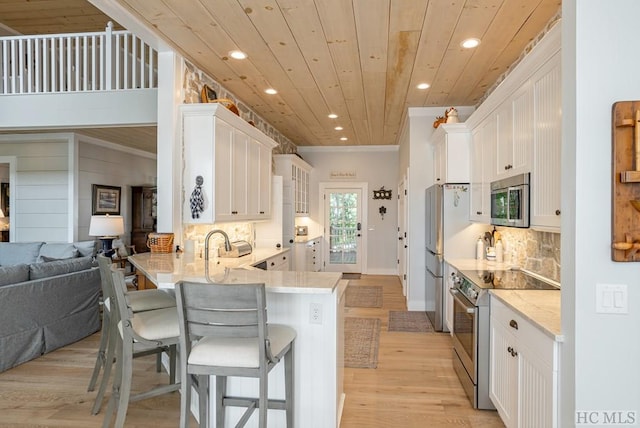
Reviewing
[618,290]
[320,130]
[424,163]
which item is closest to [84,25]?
[320,130]

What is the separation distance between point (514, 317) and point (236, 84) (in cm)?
373

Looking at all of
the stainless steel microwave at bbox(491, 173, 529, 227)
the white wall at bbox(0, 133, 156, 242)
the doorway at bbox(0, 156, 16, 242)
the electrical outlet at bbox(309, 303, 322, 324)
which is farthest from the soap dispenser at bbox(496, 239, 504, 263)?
the doorway at bbox(0, 156, 16, 242)

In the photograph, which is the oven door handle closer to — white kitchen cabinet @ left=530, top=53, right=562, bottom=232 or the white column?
white kitchen cabinet @ left=530, top=53, right=562, bottom=232

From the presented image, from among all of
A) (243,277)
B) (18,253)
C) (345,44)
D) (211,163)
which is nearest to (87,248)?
(18,253)

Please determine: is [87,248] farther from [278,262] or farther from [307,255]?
[307,255]

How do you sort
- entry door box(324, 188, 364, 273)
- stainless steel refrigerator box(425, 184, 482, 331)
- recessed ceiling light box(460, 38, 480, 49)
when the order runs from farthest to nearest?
entry door box(324, 188, 364, 273), stainless steel refrigerator box(425, 184, 482, 331), recessed ceiling light box(460, 38, 480, 49)

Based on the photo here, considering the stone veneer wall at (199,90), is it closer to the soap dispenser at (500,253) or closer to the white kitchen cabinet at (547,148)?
the white kitchen cabinet at (547,148)

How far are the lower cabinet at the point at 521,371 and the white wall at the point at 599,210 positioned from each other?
0.20 metres

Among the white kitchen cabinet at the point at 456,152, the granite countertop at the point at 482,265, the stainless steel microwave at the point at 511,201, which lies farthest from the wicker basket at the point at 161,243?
the white kitchen cabinet at the point at 456,152

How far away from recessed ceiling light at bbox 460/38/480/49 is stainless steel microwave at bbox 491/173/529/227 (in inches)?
47.3

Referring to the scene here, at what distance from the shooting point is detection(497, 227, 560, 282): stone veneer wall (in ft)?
9.85

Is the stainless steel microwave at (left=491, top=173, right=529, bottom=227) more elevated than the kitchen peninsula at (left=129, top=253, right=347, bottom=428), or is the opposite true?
the stainless steel microwave at (left=491, top=173, right=529, bottom=227)

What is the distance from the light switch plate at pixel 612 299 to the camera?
155 centimetres

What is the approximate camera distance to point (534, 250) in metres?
3.41
